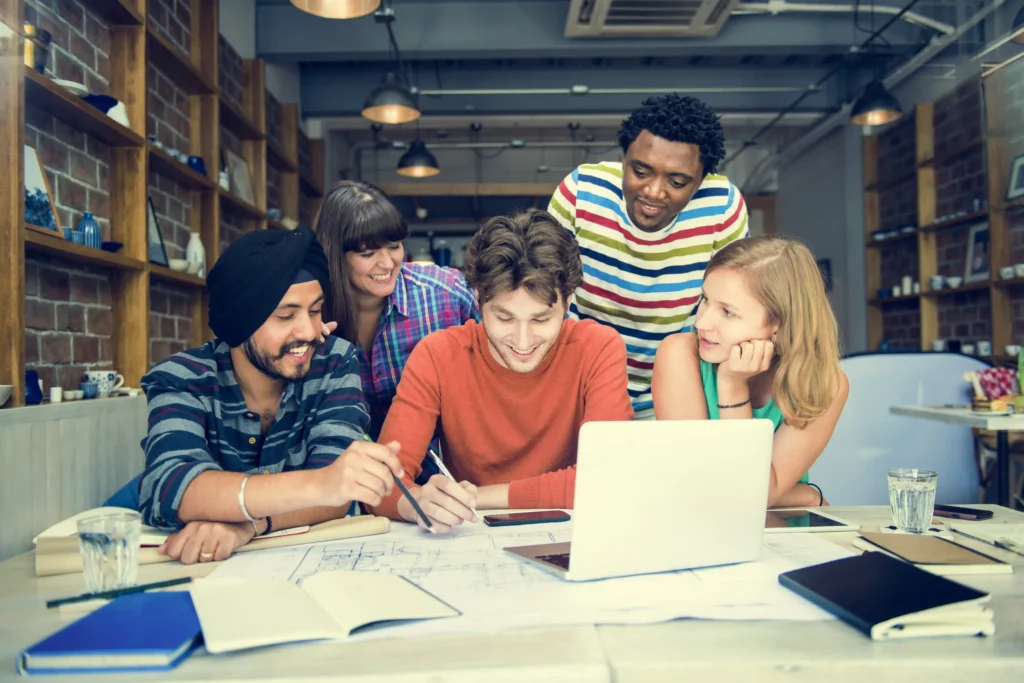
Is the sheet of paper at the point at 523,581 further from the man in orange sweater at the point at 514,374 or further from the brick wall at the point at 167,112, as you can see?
the brick wall at the point at 167,112

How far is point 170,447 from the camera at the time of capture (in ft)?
4.69

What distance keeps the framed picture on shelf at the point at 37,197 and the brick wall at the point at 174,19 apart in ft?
3.99

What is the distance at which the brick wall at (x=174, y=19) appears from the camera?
383 centimetres

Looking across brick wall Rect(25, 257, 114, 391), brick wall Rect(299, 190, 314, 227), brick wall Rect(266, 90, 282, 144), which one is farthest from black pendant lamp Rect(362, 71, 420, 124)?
brick wall Rect(25, 257, 114, 391)

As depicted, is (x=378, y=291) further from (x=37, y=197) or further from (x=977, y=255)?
(x=977, y=255)

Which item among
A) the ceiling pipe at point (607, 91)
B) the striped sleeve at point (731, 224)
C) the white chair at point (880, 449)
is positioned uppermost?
the ceiling pipe at point (607, 91)

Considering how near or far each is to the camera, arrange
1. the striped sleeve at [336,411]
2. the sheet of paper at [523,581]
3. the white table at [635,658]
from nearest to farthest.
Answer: the white table at [635,658] < the sheet of paper at [523,581] < the striped sleeve at [336,411]

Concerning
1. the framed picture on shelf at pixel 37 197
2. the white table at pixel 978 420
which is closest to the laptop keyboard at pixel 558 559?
the white table at pixel 978 420

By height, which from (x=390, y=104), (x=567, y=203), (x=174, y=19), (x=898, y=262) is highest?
(x=174, y=19)

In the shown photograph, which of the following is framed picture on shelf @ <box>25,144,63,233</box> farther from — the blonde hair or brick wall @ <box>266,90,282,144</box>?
brick wall @ <box>266,90,282,144</box>

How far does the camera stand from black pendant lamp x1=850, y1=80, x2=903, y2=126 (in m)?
5.51

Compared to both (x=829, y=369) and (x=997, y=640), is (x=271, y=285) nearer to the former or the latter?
(x=829, y=369)

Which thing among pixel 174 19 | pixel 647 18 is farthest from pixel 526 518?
pixel 647 18

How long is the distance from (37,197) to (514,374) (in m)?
1.82
